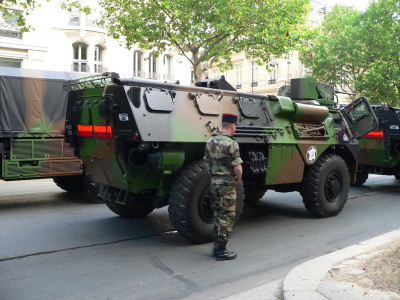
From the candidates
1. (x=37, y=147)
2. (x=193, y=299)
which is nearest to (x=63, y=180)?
(x=37, y=147)

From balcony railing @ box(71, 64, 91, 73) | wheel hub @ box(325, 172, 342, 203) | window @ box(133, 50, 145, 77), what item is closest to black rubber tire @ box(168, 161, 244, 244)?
wheel hub @ box(325, 172, 342, 203)

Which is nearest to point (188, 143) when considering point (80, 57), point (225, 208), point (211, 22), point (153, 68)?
point (225, 208)

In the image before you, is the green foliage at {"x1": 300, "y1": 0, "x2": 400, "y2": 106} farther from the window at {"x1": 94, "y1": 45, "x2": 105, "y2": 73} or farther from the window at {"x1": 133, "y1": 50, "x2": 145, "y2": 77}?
the window at {"x1": 94, "y1": 45, "x2": 105, "y2": 73}

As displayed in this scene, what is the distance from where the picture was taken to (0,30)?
70.1ft

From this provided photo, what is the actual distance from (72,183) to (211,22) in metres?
10.8

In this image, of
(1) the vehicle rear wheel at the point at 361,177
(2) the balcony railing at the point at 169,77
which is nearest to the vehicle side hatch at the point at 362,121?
(1) the vehicle rear wheel at the point at 361,177

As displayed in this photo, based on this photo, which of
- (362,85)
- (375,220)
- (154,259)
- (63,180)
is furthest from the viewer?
(362,85)

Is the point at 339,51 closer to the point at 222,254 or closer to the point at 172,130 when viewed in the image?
the point at 172,130

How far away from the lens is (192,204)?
555 cm

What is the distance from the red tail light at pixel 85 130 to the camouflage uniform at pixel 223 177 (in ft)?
6.11

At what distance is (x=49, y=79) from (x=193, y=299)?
21.1 ft

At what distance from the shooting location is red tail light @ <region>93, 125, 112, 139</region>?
568 cm

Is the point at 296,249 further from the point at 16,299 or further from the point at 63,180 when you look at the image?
the point at 63,180

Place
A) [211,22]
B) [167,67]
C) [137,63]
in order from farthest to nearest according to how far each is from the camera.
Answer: [167,67] < [137,63] < [211,22]
